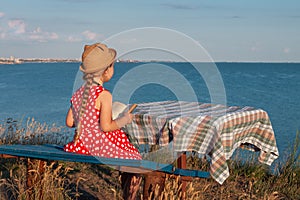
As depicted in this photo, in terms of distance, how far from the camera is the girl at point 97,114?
13.2 feet

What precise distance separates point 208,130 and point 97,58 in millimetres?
1167

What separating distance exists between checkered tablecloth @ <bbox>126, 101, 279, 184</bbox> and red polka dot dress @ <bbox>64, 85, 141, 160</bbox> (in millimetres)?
509

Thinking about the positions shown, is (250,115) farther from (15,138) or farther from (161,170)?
(15,138)

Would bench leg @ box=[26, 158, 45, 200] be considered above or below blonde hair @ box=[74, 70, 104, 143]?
below

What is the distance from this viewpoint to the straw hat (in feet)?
13.2

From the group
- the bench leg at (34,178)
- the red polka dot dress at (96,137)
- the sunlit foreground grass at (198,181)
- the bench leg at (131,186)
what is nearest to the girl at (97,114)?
the red polka dot dress at (96,137)

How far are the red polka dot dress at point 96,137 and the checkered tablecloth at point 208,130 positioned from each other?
509 mm

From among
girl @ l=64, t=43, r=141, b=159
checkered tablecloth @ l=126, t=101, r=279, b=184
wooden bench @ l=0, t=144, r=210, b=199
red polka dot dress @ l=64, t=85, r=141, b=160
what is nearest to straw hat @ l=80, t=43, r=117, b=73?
girl @ l=64, t=43, r=141, b=159

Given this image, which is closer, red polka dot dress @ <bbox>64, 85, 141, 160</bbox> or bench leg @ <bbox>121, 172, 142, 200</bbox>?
red polka dot dress @ <bbox>64, 85, 141, 160</bbox>

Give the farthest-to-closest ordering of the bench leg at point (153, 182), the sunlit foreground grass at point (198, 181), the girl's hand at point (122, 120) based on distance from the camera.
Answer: the sunlit foreground grass at point (198, 181), the bench leg at point (153, 182), the girl's hand at point (122, 120)

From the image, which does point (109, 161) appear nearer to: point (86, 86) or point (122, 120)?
point (122, 120)

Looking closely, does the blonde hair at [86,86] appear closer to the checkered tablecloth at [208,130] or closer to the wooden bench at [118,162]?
the wooden bench at [118,162]

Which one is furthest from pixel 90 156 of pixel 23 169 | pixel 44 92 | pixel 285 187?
pixel 44 92

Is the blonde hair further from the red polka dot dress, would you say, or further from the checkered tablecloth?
the checkered tablecloth
